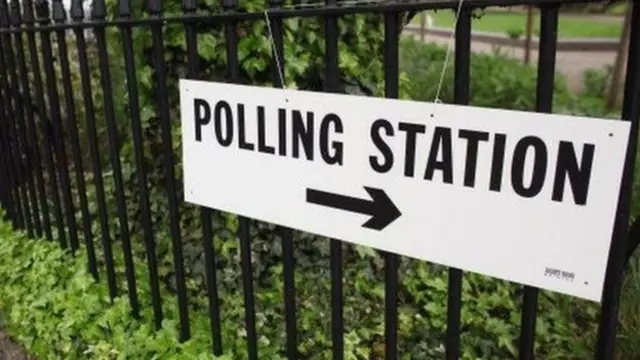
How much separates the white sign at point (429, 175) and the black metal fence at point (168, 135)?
0.25 ft

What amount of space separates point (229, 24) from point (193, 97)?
272mm

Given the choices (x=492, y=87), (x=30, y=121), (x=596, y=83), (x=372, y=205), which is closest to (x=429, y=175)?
(x=372, y=205)

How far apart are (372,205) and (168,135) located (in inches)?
36.2

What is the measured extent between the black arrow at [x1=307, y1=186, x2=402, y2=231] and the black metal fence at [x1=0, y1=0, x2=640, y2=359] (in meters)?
0.13

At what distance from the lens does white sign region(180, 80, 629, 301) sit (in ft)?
4.60

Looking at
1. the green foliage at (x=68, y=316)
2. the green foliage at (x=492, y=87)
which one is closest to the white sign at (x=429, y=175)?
the green foliage at (x=68, y=316)

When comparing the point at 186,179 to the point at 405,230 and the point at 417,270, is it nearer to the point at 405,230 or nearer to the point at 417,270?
the point at 405,230

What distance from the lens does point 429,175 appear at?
63.3 inches

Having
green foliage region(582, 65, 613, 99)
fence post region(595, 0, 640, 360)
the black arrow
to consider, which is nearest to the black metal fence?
fence post region(595, 0, 640, 360)

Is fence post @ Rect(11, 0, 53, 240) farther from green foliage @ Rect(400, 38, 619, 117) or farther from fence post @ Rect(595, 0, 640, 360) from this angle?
green foliage @ Rect(400, 38, 619, 117)

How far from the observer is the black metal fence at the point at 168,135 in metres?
1.54

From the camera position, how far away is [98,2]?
242 cm

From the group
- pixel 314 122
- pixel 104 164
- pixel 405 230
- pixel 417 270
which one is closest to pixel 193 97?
pixel 314 122

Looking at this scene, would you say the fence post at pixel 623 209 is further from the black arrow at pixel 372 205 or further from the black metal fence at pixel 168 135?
the black arrow at pixel 372 205
